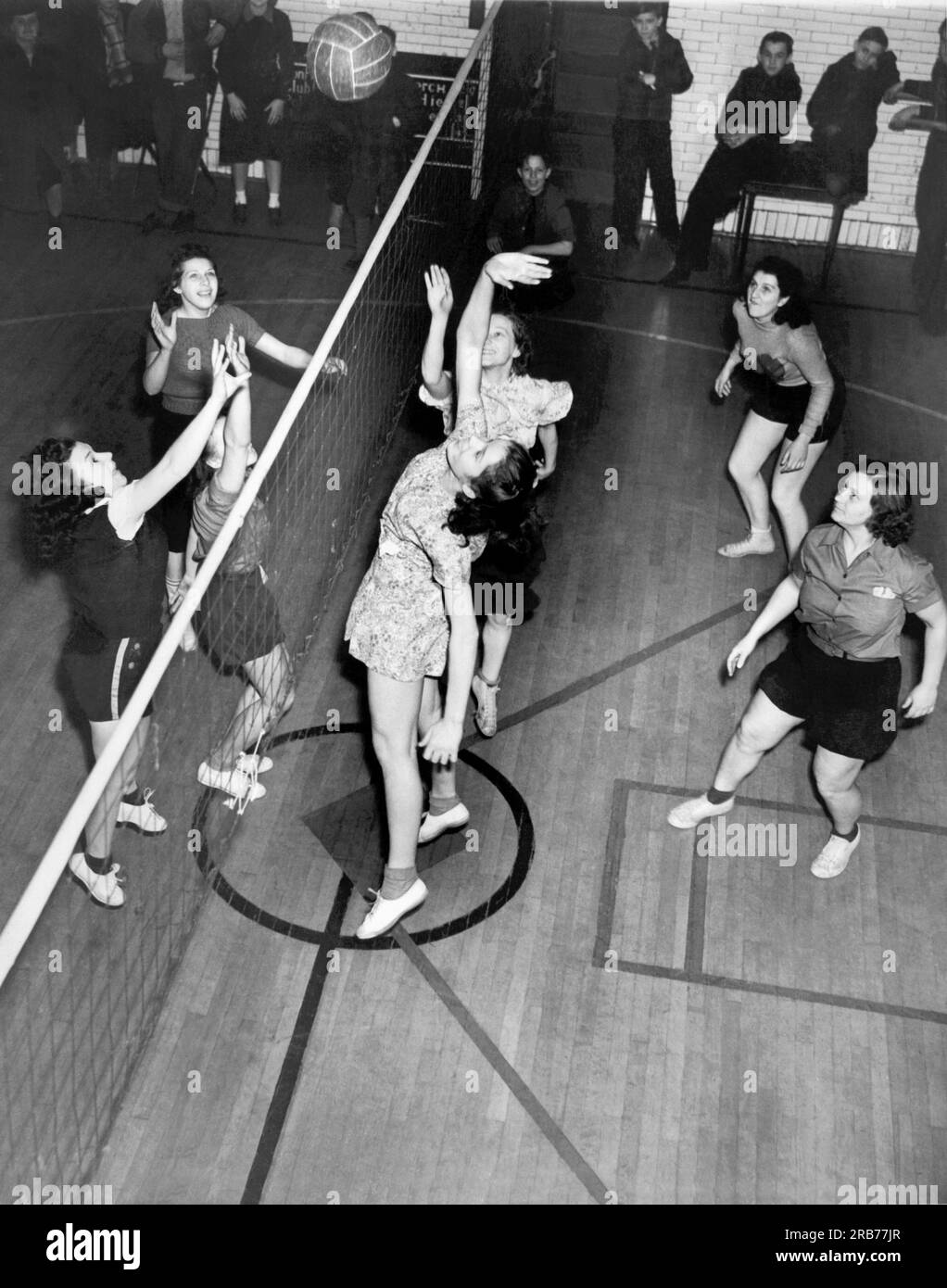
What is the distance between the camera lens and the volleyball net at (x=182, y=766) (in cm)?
453

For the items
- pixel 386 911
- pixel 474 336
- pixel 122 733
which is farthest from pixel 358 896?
pixel 474 336

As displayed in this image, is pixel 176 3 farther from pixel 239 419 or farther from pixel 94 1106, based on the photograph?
pixel 94 1106

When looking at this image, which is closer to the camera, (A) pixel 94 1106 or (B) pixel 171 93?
(A) pixel 94 1106

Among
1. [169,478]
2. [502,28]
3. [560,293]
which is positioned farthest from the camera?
[502,28]

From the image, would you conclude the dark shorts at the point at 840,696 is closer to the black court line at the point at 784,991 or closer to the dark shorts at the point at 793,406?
the black court line at the point at 784,991

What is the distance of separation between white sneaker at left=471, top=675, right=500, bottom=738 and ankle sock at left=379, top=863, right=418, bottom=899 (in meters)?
1.15

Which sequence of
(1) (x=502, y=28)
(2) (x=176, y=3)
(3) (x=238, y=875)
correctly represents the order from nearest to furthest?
(3) (x=238, y=875)
(1) (x=502, y=28)
(2) (x=176, y=3)

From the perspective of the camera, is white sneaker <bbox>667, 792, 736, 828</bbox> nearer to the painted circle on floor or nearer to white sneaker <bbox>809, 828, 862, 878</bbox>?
white sneaker <bbox>809, 828, 862, 878</bbox>

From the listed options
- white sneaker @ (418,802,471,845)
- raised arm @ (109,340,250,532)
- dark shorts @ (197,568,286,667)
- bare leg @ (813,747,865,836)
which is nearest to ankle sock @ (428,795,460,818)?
white sneaker @ (418,802,471,845)

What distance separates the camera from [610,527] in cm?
808

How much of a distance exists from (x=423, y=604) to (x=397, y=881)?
3.90 ft

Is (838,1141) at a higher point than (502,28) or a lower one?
lower

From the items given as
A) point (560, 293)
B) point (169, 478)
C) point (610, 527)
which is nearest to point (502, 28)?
point (560, 293)

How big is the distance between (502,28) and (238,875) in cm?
819
